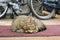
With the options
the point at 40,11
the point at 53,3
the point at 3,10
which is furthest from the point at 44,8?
the point at 3,10

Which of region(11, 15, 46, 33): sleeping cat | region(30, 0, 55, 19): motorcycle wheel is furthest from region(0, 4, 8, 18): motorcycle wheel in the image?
region(11, 15, 46, 33): sleeping cat

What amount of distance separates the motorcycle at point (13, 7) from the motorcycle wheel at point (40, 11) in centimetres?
Answer: 15

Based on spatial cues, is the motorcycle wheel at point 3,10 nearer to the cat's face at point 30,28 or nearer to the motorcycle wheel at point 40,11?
the motorcycle wheel at point 40,11

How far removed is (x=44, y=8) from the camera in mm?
3416

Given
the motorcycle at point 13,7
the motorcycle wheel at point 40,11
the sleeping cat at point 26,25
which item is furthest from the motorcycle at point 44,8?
the sleeping cat at point 26,25

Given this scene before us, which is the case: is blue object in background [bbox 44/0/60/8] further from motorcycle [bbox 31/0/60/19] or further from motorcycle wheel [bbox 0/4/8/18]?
motorcycle wheel [bbox 0/4/8/18]

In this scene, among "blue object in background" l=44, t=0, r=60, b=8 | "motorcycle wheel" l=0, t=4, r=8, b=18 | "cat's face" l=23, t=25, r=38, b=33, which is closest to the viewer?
"cat's face" l=23, t=25, r=38, b=33

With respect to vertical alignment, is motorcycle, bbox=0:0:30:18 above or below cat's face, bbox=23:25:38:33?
above

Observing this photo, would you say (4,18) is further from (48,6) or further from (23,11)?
(48,6)

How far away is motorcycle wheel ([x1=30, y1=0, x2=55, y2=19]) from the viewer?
10.8 ft

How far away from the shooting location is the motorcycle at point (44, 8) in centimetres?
330

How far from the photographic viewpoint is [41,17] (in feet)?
10.7

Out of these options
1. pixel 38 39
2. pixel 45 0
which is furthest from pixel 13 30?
pixel 45 0

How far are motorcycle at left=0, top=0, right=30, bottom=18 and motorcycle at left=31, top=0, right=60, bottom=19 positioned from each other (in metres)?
0.17
